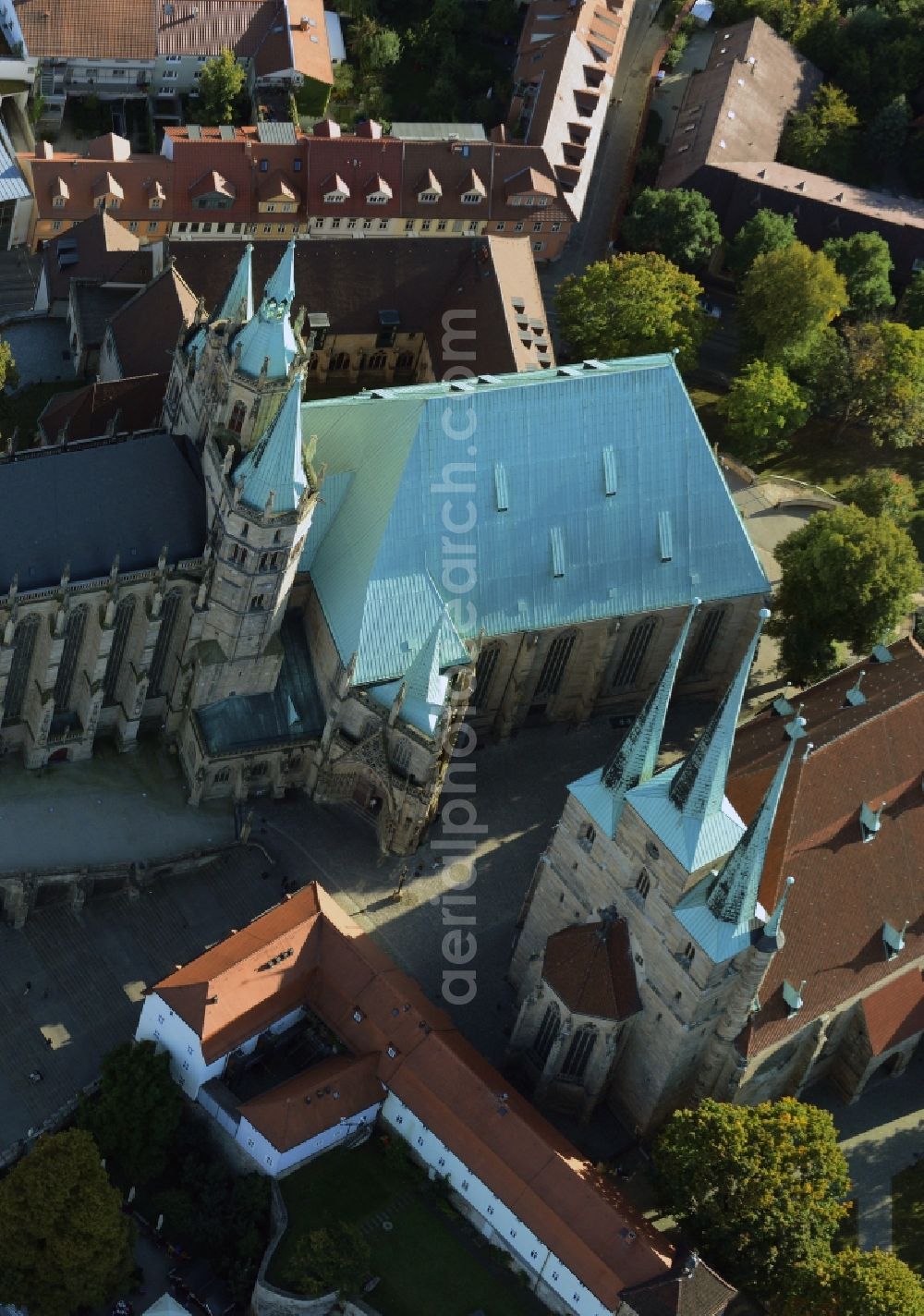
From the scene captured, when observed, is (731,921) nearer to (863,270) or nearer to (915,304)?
(863,270)

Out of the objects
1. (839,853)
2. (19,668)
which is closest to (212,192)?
(19,668)

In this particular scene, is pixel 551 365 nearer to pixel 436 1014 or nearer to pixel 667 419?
pixel 667 419

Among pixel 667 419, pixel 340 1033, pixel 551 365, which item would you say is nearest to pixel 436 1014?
pixel 340 1033

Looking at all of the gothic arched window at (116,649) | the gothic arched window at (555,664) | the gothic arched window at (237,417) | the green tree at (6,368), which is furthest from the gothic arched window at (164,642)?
the green tree at (6,368)

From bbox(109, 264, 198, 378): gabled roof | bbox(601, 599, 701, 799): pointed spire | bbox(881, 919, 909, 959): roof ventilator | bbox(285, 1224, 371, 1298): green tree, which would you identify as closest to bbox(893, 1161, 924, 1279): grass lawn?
bbox(881, 919, 909, 959): roof ventilator

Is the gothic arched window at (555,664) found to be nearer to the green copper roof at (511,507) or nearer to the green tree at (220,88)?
the green copper roof at (511,507)

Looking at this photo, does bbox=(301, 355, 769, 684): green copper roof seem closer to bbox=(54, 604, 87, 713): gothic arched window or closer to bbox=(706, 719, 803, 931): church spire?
bbox=(54, 604, 87, 713): gothic arched window
